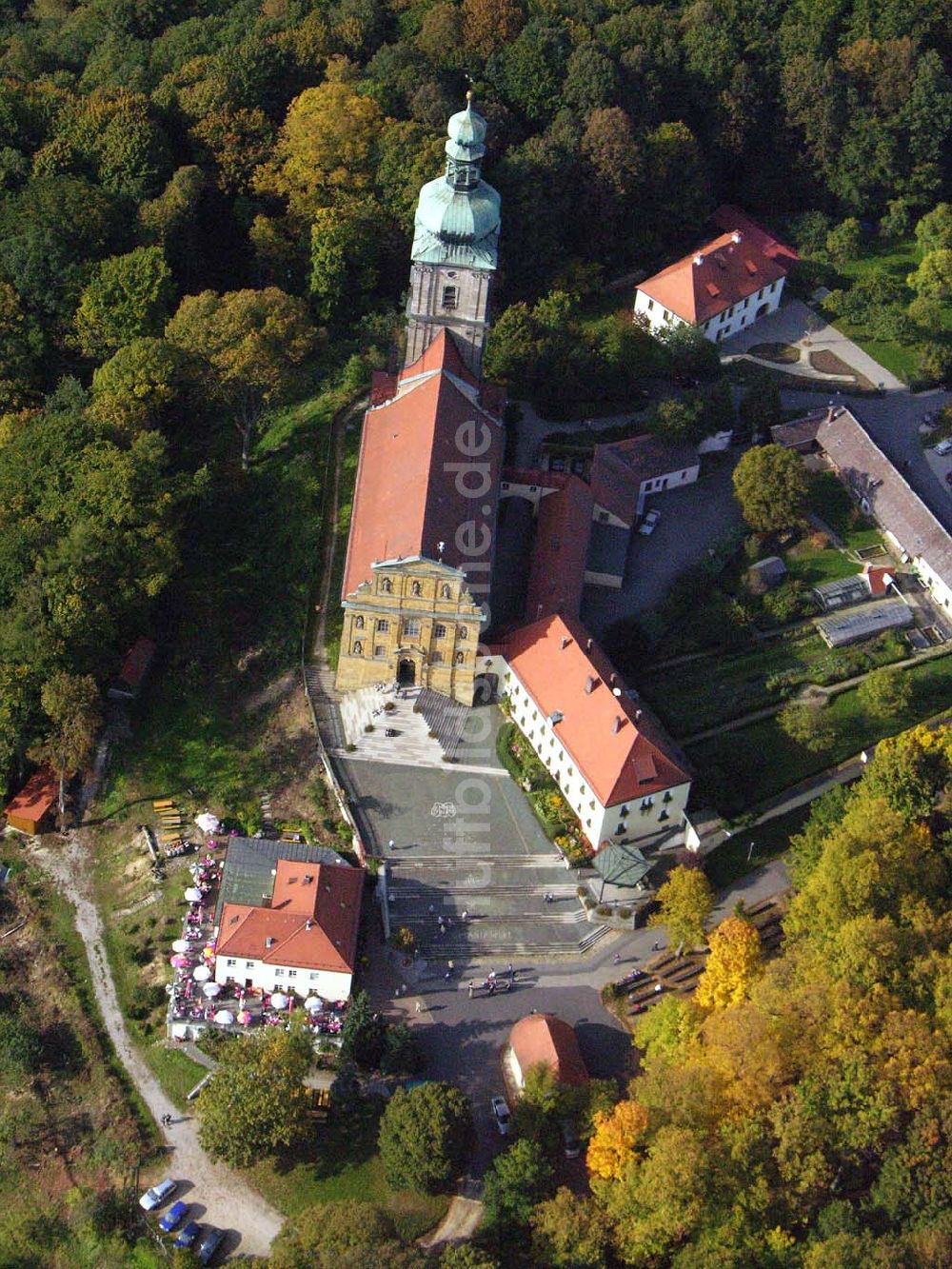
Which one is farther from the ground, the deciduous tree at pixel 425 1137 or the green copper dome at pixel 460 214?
the green copper dome at pixel 460 214

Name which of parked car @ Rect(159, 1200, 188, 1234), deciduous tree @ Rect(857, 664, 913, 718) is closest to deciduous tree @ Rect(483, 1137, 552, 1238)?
parked car @ Rect(159, 1200, 188, 1234)

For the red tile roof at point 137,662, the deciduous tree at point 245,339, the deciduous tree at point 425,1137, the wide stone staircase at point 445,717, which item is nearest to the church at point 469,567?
the wide stone staircase at point 445,717

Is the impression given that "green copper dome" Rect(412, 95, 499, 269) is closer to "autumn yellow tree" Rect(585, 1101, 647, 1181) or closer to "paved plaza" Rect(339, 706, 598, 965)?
"paved plaza" Rect(339, 706, 598, 965)

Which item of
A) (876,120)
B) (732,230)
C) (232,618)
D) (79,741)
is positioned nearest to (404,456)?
(232,618)

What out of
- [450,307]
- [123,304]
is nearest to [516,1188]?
[450,307]

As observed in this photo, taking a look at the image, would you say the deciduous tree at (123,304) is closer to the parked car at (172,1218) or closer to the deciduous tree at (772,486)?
the deciduous tree at (772,486)

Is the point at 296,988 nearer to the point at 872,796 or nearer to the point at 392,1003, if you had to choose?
the point at 392,1003
